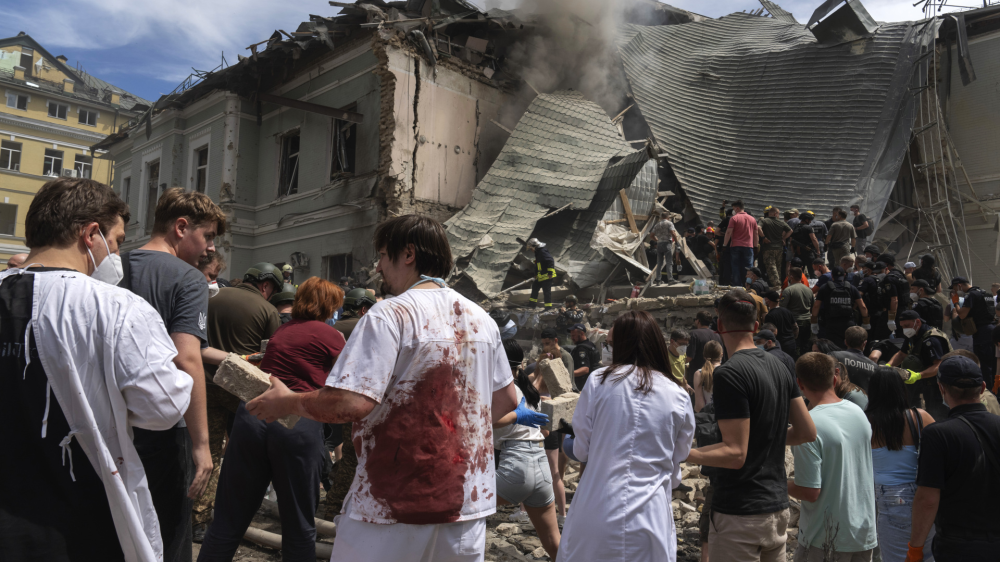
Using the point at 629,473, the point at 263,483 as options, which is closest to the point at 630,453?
the point at 629,473

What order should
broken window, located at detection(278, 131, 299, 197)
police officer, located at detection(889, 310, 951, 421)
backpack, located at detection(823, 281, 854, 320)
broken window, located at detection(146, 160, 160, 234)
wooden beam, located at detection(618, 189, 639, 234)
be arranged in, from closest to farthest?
police officer, located at detection(889, 310, 951, 421) → backpack, located at detection(823, 281, 854, 320) → wooden beam, located at detection(618, 189, 639, 234) → broken window, located at detection(278, 131, 299, 197) → broken window, located at detection(146, 160, 160, 234)

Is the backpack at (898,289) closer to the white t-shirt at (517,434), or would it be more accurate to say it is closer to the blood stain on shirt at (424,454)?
the white t-shirt at (517,434)

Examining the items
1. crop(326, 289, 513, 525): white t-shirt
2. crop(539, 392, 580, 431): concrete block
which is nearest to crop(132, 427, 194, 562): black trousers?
crop(326, 289, 513, 525): white t-shirt

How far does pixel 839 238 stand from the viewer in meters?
10.4

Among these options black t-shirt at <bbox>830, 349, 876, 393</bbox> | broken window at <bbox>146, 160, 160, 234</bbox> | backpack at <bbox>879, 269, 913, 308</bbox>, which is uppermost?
broken window at <bbox>146, 160, 160, 234</bbox>

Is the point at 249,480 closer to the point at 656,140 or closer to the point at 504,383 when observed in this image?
the point at 504,383

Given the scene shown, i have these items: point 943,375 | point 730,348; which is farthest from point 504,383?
point 943,375

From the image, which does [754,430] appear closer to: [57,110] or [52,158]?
[52,158]

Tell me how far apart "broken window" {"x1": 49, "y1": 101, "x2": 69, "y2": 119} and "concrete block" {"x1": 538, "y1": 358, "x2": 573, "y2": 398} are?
149 feet

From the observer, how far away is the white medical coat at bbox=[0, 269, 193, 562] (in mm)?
1648

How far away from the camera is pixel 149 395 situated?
1.74 m

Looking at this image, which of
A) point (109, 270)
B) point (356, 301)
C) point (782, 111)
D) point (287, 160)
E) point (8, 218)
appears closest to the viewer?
point (109, 270)

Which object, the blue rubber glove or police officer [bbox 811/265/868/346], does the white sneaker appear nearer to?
the blue rubber glove

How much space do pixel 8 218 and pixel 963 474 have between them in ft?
152
